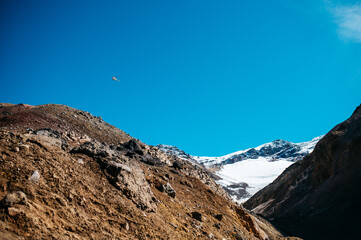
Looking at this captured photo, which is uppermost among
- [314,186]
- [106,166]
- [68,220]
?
[314,186]

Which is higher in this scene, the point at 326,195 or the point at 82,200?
the point at 326,195

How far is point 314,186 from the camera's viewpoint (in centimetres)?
5334

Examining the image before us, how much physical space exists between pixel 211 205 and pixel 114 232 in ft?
36.9

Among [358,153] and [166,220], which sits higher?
[358,153]

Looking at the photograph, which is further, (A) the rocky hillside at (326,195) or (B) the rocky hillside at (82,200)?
(A) the rocky hillside at (326,195)

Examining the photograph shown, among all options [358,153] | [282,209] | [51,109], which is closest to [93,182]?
[51,109]

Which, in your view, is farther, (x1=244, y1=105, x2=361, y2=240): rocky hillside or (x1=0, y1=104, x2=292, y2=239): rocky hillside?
(x1=244, y1=105, x2=361, y2=240): rocky hillside

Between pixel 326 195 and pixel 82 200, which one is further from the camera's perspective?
pixel 326 195

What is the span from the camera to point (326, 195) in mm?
44594

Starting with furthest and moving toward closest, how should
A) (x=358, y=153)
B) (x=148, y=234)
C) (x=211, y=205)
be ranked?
(x=358, y=153), (x=211, y=205), (x=148, y=234)

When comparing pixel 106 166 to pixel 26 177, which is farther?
pixel 106 166

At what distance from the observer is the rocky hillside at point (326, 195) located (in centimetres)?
3625

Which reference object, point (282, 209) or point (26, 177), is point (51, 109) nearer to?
point (26, 177)

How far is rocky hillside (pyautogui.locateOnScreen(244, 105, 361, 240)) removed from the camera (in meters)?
36.2
